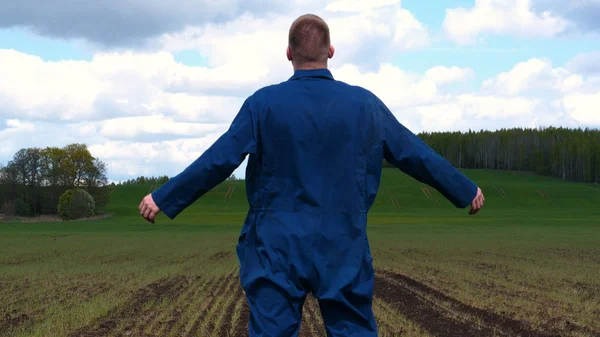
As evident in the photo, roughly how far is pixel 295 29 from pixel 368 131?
61 centimetres

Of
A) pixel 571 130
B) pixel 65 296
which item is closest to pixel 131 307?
pixel 65 296

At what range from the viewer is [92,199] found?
262 ft

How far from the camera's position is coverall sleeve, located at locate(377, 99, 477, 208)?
12.4 feet

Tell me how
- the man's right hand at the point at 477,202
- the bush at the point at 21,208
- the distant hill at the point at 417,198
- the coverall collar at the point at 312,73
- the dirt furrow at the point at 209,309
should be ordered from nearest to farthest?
1. the coverall collar at the point at 312,73
2. the man's right hand at the point at 477,202
3. the dirt furrow at the point at 209,309
4. the bush at the point at 21,208
5. the distant hill at the point at 417,198

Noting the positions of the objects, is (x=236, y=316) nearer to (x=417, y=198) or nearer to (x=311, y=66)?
(x=311, y=66)

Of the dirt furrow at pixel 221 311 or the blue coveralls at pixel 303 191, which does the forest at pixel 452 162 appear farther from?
the blue coveralls at pixel 303 191

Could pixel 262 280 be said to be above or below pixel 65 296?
above

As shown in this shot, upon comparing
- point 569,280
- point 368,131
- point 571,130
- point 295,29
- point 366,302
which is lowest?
point 569,280

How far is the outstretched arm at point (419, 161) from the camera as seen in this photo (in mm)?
3785

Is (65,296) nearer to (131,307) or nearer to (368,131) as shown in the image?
(131,307)

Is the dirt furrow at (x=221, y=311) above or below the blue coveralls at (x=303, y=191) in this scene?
below

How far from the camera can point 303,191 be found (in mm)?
3516

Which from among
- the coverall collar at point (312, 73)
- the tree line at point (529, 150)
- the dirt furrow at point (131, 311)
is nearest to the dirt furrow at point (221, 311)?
the dirt furrow at point (131, 311)

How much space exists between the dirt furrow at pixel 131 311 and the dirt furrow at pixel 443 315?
3779 millimetres
